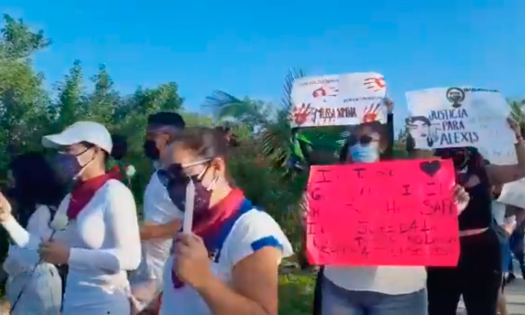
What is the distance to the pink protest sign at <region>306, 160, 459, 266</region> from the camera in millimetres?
3174

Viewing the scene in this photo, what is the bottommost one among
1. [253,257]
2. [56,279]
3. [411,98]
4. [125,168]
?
[56,279]

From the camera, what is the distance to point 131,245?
9.91 feet

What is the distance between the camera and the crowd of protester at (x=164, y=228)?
2250mm

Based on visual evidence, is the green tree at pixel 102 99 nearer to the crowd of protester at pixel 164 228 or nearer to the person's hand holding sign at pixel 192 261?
the crowd of protester at pixel 164 228

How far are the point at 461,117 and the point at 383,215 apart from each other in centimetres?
52

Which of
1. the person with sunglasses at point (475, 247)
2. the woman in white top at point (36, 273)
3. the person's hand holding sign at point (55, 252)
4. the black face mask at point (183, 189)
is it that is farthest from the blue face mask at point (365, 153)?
the woman in white top at point (36, 273)

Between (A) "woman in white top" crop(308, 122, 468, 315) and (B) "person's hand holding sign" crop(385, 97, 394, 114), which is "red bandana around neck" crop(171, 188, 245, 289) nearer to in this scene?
(A) "woman in white top" crop(308, 122, 468, 315)

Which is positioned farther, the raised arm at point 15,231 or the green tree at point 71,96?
the green tree at point 71,96

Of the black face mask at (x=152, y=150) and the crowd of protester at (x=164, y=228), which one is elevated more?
the black face mask at (x=152, y=150)

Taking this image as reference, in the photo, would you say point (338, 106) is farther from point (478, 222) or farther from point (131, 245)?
point (131, 245)

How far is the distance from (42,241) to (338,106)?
4.56 ft

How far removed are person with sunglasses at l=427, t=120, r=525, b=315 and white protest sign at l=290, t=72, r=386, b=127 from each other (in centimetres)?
38

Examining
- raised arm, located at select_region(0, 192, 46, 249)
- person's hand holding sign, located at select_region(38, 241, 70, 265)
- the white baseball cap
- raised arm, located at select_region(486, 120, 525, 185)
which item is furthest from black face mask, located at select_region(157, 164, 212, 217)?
raised arm, located at select_region(486, 120, 525, 185)

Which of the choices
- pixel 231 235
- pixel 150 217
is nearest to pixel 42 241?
pixel 150 217
